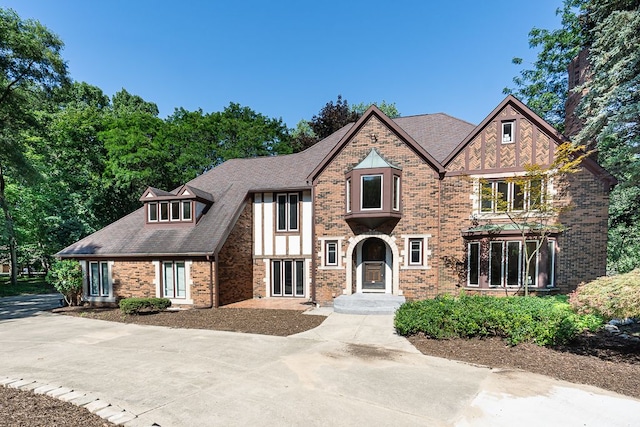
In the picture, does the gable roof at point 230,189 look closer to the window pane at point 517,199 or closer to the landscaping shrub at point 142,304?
the landscaping shrub at point 142,304

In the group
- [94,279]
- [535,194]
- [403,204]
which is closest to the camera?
[535,194]

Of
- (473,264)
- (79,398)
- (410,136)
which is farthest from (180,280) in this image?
(473,264)

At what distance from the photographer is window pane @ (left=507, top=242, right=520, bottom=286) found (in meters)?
13.1

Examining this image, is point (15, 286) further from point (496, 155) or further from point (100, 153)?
point (496, 155)

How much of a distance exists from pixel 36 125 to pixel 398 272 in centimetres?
2346

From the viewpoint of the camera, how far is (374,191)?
14367 millimetres

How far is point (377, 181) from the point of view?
14320 millimetres

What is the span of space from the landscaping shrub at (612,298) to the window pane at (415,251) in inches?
282

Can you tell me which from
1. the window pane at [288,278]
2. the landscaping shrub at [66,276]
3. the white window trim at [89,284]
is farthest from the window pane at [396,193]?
the landscaping shrub at [66,276]

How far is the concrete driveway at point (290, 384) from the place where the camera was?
16.7 ft

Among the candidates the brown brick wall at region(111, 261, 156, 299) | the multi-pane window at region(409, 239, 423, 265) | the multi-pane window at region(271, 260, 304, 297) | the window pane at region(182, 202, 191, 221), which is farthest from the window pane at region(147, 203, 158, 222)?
the multi-pane window at region(409, 239, 423, 265)

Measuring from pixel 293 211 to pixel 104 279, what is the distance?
34.1 feet

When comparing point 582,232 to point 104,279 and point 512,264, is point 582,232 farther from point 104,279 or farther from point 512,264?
point 104,279

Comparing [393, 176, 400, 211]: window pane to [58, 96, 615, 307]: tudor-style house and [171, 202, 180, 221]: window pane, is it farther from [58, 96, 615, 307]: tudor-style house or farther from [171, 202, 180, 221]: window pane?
[171, 202, 180, 221]: window pane
